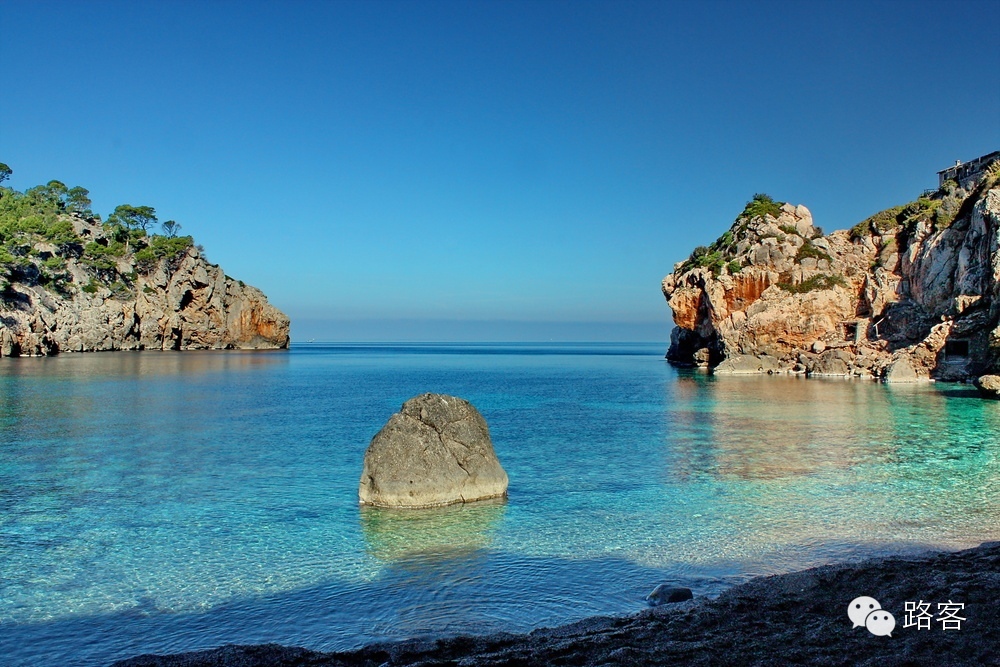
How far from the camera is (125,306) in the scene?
339 feet

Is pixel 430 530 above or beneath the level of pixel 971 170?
beneath

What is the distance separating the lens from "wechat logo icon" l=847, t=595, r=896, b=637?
7.12 meters

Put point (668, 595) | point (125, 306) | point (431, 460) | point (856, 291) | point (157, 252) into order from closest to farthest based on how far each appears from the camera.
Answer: point (668, 595) < point (431, 460) < point (856, 291) < point (125, 306) < point (157, 252)

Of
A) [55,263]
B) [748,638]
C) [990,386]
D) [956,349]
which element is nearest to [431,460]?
[748,638]

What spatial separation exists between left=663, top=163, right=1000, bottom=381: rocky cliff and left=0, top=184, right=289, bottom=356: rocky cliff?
78.4m

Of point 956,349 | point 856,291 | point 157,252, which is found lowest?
point 956,349

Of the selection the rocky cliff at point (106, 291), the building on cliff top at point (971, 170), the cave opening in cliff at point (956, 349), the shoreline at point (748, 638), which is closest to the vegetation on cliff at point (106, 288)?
the rocky cliff at point (106, 291)

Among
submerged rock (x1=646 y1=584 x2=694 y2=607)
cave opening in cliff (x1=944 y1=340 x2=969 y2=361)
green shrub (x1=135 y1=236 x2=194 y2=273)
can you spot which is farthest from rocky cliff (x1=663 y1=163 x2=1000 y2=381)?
green shrub (x1=135 y1=236 x2=194 y2=273)

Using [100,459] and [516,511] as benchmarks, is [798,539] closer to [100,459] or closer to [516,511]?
[516,511]

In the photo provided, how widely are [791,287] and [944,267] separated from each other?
44.7 ft

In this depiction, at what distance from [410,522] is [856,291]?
66158 mm

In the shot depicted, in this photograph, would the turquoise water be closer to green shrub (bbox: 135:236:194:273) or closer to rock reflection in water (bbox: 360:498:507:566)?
rock reflection in water (bbox: 360:498:507:566)

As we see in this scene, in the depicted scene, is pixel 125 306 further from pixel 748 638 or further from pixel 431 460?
pixel 748 638

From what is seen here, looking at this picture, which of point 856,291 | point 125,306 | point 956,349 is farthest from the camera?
point 125,306
